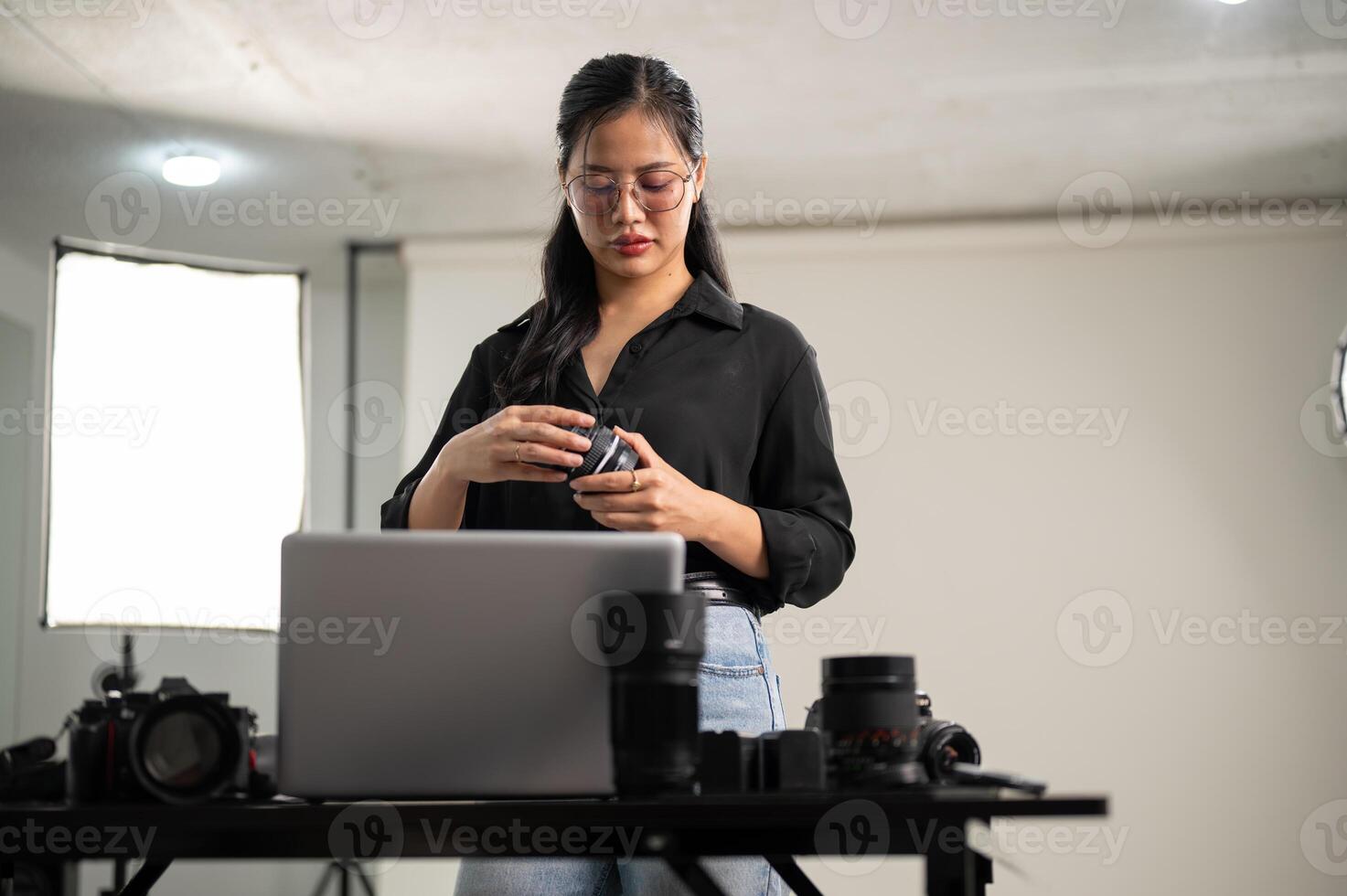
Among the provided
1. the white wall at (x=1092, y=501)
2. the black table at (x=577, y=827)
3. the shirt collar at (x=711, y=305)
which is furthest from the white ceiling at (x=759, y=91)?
the black table at (x=577, y=827)

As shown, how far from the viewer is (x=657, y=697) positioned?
997 millimetres

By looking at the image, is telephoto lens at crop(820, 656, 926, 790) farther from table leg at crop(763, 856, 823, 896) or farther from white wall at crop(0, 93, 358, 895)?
white wall at crop(0, 93, 358, 895)

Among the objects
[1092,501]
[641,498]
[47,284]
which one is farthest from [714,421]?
[1092,501]

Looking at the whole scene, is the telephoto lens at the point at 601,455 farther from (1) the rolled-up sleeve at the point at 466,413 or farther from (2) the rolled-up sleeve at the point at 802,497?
(1) the rolled-up sleeve at the point at 466,413

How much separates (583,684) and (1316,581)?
4383mm

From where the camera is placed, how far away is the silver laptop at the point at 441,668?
3.36ft

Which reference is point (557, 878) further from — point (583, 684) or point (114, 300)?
point (114, 300)

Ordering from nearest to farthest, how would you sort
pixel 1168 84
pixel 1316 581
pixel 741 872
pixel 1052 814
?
pixel 1052 814, pixel 741 872, pixel 1168 84, pixel 1316 581

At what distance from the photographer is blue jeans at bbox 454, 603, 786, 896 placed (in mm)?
1282

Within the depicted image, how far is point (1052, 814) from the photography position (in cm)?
94

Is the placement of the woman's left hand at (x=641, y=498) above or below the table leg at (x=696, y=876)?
above

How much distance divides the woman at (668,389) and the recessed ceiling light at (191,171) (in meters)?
2.80

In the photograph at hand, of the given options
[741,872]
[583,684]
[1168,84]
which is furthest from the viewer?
[1168,84]

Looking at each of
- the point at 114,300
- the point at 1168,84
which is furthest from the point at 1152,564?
the point at 114,300
